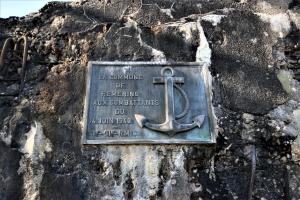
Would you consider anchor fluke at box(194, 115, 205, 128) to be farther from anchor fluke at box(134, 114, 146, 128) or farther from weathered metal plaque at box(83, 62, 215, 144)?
anchor fluke at box(134, 114, 146, 128)

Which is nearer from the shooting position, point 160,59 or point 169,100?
point 169,100

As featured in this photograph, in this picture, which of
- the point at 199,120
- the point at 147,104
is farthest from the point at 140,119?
the point at 199,120

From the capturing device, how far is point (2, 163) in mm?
3426

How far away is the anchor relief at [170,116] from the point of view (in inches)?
134

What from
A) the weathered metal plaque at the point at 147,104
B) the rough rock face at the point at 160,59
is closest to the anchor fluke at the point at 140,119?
the weathered metal plaque at the point at 147,104

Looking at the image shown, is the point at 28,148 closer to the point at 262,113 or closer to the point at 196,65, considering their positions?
the point at 196,65

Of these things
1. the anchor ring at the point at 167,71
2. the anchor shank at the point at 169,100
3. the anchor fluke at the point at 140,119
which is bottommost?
the anchor fluke at the point at 140,119

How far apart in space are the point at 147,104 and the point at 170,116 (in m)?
0.22

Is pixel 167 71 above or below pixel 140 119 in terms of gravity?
above

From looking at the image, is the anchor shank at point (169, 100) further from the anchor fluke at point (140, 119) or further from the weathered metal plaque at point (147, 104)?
the anchor fluke at point (140, 119)

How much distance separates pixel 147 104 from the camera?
354 cm

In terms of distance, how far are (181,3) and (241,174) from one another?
1.71 m

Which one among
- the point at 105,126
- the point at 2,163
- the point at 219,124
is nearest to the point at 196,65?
the point at 219,124

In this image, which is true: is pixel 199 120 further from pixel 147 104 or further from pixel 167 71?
pixel 167 71
